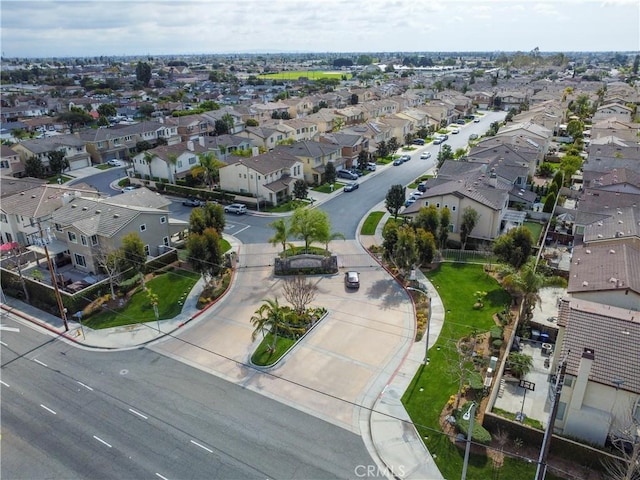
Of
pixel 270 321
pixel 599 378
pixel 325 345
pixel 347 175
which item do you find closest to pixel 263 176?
pixel 347 175

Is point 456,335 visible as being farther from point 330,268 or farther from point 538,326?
point 330,268

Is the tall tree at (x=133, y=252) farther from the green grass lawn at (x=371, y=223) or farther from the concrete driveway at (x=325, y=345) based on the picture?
the green grass lawn at (x=371, y=223)

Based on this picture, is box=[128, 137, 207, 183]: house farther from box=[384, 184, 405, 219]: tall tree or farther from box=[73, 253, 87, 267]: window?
box=[384, 184, 405, 219]: tall tree

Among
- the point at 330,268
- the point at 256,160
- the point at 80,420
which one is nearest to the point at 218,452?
the point at 80,420

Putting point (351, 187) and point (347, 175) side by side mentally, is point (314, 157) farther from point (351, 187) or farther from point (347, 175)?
point (351, 187)

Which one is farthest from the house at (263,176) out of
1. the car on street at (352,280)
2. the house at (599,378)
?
the house at (599,378)

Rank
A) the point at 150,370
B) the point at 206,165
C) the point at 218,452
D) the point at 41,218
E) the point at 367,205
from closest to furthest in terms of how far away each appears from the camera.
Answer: the point at 218,452 < the point at 150,370 < the point at 41,218 < the point at 367,205 < the point at 206,165
